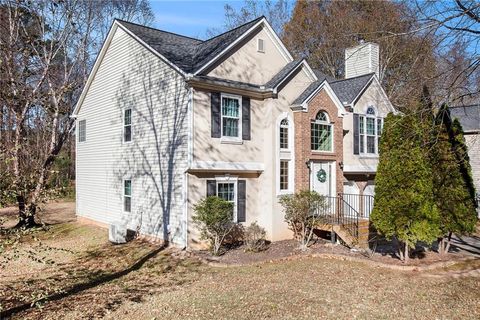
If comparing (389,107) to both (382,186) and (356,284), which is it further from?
(356,284)

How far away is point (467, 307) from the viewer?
759 centimetres

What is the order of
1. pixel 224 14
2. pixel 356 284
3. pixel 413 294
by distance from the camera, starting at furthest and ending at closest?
1. pixel 224 14
2. pixel 356 284
3. pixel 413 294

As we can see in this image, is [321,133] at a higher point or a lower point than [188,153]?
higher

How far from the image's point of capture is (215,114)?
43.0ft

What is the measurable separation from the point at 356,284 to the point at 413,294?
126cm

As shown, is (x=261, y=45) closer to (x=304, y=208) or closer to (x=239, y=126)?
(x=239, y=126)

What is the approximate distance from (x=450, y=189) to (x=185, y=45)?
1179 cm

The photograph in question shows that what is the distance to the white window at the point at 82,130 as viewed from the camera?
19734 millimetres

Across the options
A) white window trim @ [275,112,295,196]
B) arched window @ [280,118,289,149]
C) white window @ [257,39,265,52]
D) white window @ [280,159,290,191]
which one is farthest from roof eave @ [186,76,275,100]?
white window @ [280,159,290,191]

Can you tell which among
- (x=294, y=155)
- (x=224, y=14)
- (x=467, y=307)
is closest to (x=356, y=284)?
(x=467, y=307)

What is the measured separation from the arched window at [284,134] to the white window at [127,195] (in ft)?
21.4

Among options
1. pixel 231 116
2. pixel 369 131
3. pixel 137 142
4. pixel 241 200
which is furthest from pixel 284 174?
pixel 369 131

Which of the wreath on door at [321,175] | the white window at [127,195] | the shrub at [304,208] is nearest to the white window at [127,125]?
the white window at [127,195]

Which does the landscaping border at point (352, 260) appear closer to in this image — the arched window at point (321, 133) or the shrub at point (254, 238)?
the shrub at point (254, 238)
